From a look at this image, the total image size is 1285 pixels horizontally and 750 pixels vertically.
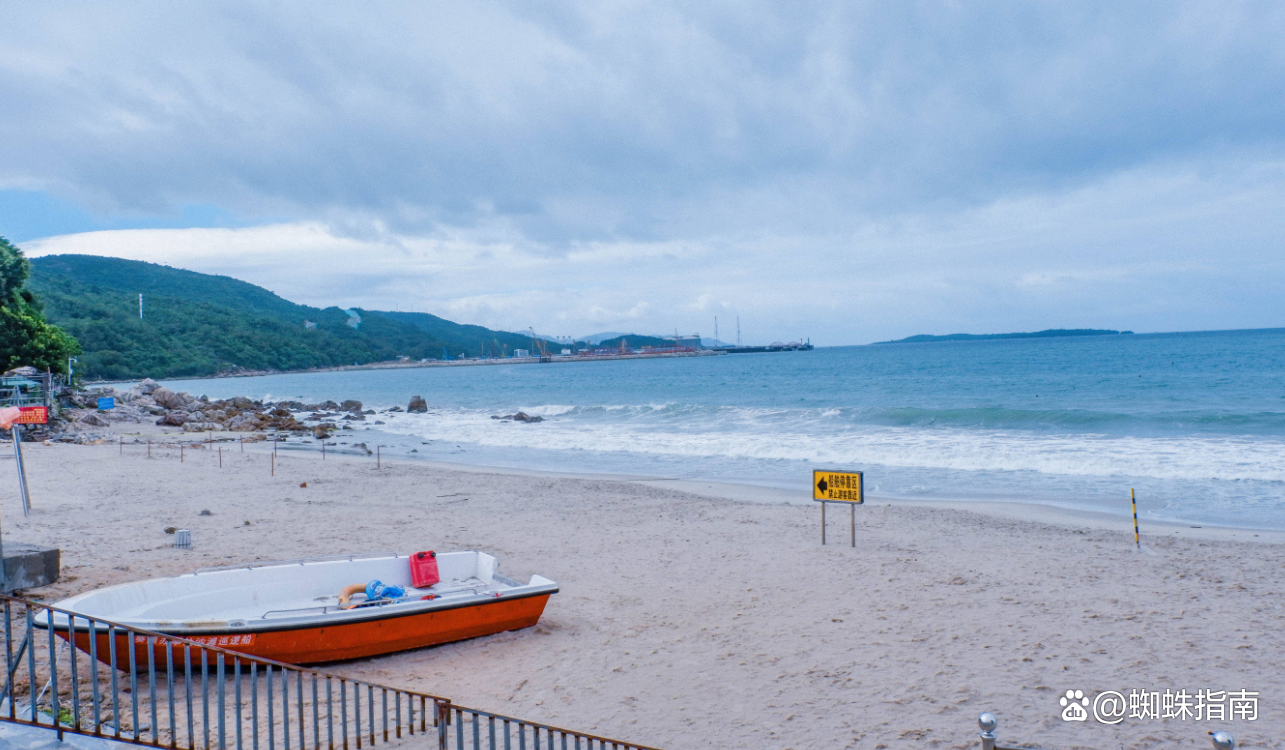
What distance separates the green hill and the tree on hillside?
46258mm

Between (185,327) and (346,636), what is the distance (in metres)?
140

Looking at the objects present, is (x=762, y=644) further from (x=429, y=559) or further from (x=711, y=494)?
(x=711, y=494)

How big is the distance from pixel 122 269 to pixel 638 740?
7484 inches

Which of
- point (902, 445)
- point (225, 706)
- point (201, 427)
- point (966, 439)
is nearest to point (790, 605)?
point (225, 706)

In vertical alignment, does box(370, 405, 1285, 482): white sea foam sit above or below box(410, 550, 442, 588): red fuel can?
below

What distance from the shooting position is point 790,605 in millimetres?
8180

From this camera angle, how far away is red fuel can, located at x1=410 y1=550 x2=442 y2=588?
26.4 feet

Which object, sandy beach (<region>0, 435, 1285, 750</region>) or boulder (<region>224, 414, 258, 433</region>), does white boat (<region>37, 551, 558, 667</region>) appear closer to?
sandy beach (<region>0, 435, 1285, 750</region>)

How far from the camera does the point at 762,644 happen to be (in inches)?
277

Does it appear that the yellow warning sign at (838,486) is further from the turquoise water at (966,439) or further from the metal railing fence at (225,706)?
the turquoise water at (966,439)

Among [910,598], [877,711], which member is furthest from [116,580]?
[910,598]

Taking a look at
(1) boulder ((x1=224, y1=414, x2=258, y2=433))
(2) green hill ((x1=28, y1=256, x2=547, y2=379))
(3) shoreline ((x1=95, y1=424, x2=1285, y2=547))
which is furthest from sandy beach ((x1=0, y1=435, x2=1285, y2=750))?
(2) green hill ((x1=28, y1=256, x2=547, y2=379))

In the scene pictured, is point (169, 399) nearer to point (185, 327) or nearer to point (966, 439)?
point (966, 439)

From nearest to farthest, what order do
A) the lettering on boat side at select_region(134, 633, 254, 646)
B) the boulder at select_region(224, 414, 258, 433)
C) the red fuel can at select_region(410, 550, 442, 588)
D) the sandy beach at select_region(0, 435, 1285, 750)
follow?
the sandy beach at select_region(0, 435, 1285, 750)
the lettering on boat side at select_region(134, 633, 254, 646)
the red fuel can at select_region(410, 550, 442, 588)
the boulder at select_region(224, 414, 258, 433)
